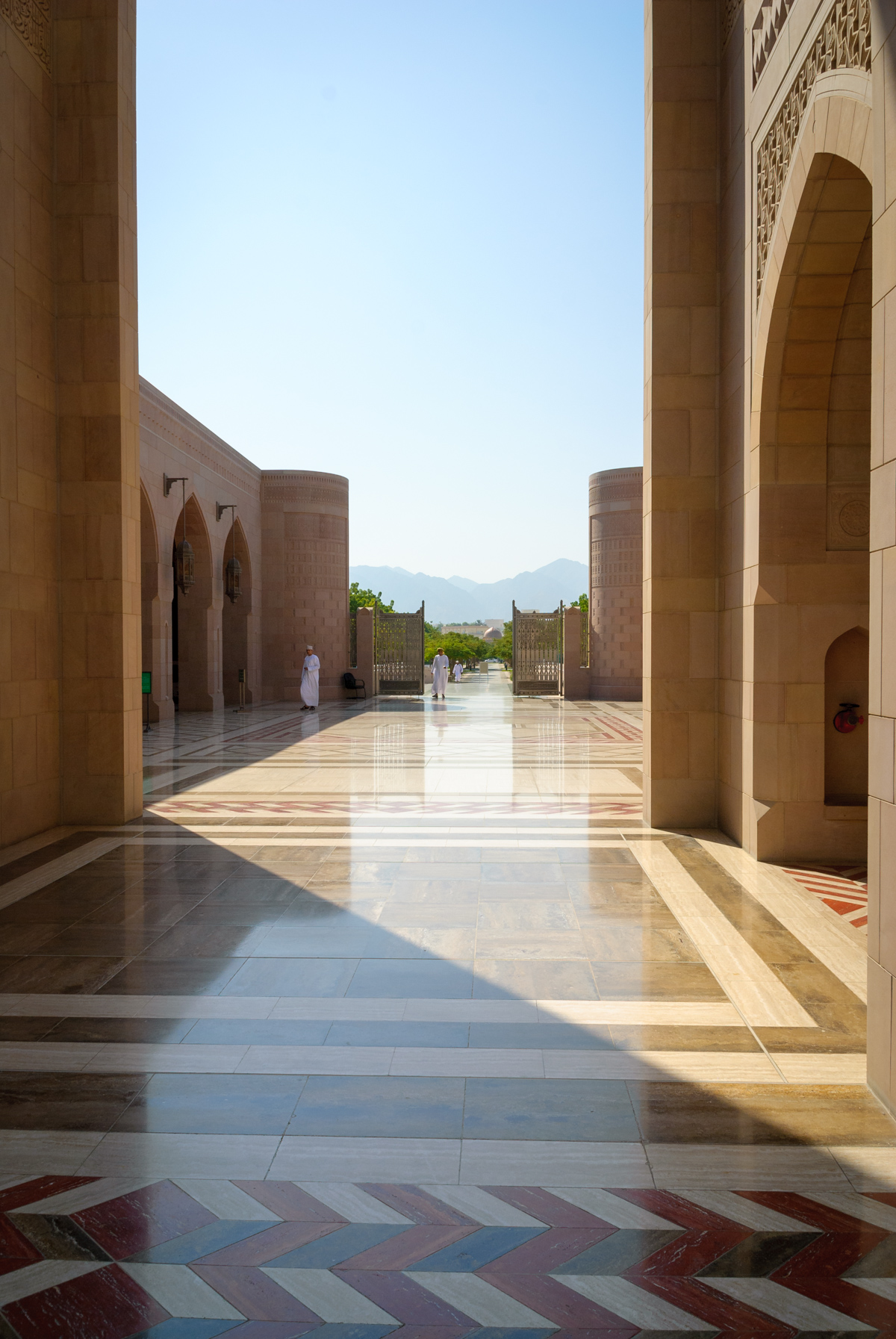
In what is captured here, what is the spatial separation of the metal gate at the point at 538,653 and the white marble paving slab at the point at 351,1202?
59.9 feet

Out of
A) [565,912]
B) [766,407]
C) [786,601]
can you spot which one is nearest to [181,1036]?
[565,912]

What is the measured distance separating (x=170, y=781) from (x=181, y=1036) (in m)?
5.43

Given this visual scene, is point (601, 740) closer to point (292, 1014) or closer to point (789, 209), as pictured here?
point (789, 209)

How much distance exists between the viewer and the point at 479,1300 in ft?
5.83

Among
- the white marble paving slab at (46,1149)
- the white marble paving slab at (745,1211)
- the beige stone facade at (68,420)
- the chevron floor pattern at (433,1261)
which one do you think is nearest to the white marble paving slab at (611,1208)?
the chevron floor pattern at (433,1261)

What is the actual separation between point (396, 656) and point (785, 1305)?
1884 cm

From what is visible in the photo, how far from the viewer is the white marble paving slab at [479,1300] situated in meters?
1.73

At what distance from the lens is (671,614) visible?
6004 millimetres

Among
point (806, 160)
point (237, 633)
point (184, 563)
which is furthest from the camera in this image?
point (237, 633)

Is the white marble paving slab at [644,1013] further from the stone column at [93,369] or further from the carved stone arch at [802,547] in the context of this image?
the stone column at [93,369]

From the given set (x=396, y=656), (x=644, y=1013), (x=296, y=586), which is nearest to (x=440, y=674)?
(x=396, y=656)

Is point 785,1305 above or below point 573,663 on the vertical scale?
below

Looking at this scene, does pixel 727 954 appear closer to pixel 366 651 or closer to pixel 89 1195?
pixel 89 1195

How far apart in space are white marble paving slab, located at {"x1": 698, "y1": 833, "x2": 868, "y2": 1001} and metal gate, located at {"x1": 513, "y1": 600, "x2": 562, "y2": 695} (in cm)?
1513
